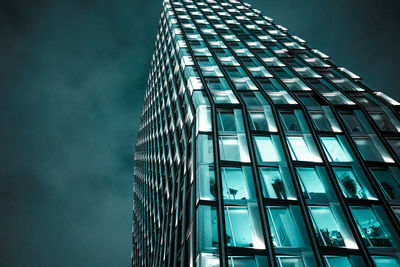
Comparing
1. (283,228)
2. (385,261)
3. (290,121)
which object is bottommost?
(385,261)

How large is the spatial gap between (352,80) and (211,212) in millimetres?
25676

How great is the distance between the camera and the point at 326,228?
16.5m

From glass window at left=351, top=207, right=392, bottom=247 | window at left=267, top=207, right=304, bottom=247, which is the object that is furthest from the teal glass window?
window at left=267, top=207, right=304, bottom=247

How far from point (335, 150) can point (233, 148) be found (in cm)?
854

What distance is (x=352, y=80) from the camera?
104 feet

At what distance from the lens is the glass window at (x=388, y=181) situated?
18.7 meters

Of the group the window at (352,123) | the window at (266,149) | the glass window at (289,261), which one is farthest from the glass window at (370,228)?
the window at (352,123)

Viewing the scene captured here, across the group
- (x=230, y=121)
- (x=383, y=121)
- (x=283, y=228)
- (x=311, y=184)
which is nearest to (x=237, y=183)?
(x=283, y=228)

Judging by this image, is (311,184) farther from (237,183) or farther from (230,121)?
(230,121)

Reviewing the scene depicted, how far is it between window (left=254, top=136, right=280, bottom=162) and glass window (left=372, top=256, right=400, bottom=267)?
8.46m

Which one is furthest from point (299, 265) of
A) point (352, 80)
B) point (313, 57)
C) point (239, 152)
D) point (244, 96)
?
point (313, 57)

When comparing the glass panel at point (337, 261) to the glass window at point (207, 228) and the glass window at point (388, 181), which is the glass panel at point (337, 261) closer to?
the glass window at point (207, 228)

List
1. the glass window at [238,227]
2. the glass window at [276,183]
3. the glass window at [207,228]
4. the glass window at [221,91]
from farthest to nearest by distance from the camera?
the glass window at [221,91]
the glass window at [276,183]
the glass window at [238,227]
the glass window at [207,228]

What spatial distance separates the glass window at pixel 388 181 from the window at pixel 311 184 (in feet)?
14.6
